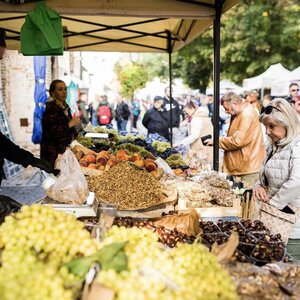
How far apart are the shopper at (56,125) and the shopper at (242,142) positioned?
1.99 metres

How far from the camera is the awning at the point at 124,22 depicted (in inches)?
202

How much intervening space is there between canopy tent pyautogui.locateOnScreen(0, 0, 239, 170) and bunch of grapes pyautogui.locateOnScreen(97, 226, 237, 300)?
3.38m

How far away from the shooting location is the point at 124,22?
748 cm

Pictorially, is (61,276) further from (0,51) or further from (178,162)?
(178,162)

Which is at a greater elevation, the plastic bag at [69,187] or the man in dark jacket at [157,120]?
the man in dark jacket at [157,120]

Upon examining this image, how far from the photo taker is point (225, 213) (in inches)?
158

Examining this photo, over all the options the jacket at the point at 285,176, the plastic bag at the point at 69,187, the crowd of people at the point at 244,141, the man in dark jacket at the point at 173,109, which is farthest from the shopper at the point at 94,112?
the plastic bag at the point at 69,187

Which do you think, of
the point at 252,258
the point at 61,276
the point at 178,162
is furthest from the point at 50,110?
the point at 61,276

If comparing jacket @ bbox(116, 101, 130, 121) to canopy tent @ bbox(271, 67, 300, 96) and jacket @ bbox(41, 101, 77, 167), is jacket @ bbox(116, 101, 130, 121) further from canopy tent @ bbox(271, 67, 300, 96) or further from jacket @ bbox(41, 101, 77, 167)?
jacket @ bbox(41, 101, 77, 167)

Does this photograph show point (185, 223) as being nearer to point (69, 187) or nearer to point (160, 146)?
point (69, 187)

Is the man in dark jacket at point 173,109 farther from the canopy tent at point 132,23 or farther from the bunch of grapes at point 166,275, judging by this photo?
the bunch of grapes at point 166,275

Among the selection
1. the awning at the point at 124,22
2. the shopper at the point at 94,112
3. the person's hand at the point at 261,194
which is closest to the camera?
the person's hand at the point at 261,194

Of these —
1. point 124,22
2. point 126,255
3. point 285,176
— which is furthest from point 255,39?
point 126,255

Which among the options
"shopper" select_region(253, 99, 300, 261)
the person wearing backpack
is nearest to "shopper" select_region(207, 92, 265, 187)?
"shopper" select_region(253, 99, 300, 261)
